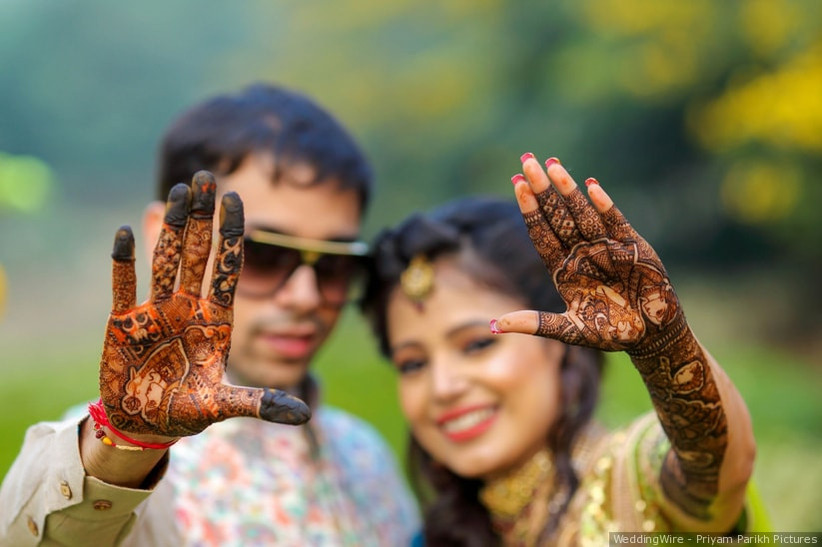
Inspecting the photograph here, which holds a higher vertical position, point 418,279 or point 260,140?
point 260,140

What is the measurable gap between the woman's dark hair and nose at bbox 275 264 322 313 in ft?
0.82

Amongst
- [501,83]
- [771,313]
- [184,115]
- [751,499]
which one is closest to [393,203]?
[501,83]

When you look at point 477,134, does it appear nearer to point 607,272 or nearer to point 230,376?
point 230,376

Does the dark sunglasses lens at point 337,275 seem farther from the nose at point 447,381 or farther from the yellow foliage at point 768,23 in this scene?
the yellow foliage at point 768,23

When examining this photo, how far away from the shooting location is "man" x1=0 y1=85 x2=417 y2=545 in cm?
152

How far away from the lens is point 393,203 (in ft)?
31.9

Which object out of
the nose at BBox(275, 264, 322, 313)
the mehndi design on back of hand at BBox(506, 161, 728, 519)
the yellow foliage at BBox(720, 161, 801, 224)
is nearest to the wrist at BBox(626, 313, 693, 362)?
the mehndi design on back of hand at BBox(506, 161, 728, 519)

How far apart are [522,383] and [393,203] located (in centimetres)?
731

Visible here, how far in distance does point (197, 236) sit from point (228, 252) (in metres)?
0.06

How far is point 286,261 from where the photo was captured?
2.67 m

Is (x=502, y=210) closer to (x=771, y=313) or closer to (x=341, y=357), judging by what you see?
(x=341, y=357)

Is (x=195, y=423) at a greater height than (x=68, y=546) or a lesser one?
greater

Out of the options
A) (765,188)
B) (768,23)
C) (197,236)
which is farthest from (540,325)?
(765,188)

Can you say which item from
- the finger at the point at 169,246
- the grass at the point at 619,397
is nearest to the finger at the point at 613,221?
the finger at the point at 169,246
